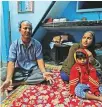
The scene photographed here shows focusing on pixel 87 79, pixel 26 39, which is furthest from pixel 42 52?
pixel 87 79

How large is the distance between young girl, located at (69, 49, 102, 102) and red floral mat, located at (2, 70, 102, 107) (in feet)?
0.20

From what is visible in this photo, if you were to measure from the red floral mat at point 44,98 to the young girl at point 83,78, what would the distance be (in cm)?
6

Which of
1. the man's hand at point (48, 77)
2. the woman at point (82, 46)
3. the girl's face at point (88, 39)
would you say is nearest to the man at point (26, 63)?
the man's hand at point (48, 77)

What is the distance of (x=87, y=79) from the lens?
1203 millimetres

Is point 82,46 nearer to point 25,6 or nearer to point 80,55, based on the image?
point 80,55

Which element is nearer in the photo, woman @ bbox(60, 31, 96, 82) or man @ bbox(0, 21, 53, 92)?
woman @ bbox(60, 31, 96, 82)

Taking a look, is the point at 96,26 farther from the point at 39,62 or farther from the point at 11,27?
the point at 11,27

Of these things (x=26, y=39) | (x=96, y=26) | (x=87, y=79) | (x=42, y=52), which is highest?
(x=96, y=26)

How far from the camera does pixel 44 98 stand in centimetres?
121

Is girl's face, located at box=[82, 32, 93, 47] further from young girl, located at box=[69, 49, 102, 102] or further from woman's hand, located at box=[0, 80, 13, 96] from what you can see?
woman's hand, located at box=[0, 80, 13, 96]

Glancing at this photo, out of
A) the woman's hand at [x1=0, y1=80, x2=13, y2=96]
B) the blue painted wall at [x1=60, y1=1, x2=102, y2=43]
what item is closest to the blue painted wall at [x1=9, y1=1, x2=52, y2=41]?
the blue painted wall at [x1=60, y1=1, x2=102, y2=43]

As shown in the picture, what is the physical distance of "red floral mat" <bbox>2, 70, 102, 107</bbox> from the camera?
1133 mm

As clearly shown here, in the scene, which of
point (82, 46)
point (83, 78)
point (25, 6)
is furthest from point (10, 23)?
point (83, 78)

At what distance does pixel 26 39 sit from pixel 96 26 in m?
0.62
